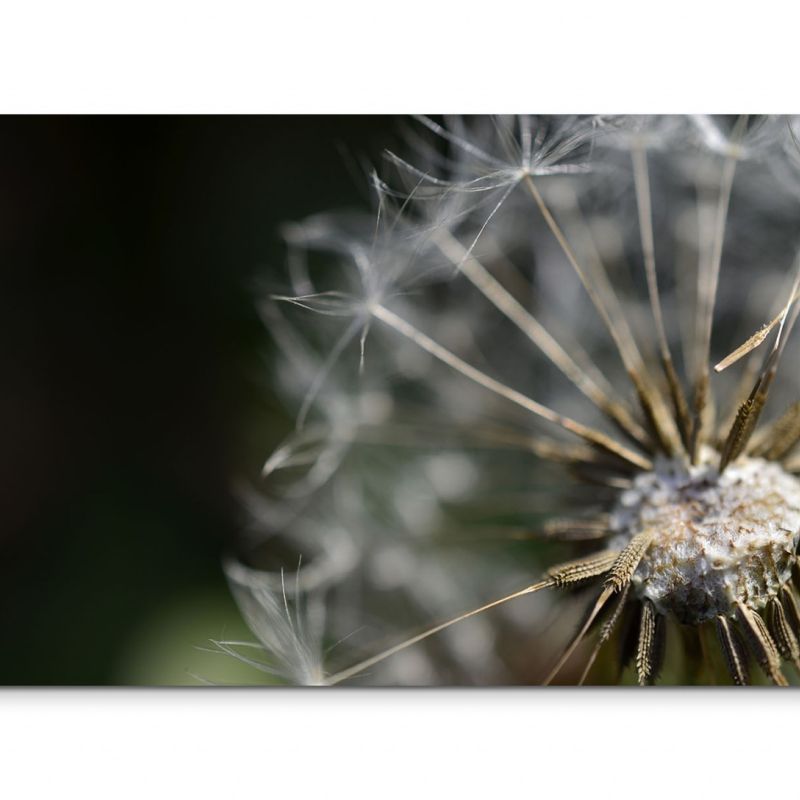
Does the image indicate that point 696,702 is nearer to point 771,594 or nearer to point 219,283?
point 771,594

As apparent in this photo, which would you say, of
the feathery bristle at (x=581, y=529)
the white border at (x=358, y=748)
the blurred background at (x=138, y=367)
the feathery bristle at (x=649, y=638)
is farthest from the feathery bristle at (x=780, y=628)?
the blurred background at (x=138, y=367)

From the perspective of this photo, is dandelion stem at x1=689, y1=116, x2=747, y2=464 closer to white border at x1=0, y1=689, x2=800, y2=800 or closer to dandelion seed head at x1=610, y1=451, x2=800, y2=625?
dandelion seed head at x1=610, y1=451, x2=800, y2=625

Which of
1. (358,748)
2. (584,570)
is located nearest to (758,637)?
(584,570)

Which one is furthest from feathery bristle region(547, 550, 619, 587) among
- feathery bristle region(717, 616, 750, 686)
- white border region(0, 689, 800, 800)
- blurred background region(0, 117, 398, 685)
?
blurred background region(0, 117, 398, 685)

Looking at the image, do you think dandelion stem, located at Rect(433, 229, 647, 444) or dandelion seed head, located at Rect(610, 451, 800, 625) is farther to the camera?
dandelion stem, located at Rect(433, 229, 647, 444)

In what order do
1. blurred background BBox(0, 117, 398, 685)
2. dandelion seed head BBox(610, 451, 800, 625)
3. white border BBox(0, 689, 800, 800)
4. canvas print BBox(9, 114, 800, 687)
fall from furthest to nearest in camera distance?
blurred background BBox(0, 117, 398, 685) → white border BBox(0, 689, 800, 800) → canvas print BBox(9, 114, 800, 687) → dandelion seed head BBox(610, 451, 800, 625)

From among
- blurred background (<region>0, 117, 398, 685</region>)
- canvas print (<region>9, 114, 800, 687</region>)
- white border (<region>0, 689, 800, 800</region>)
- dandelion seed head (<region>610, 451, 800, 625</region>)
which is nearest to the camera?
dandelion seed head (<region>610, 451, 800, 625</region>)

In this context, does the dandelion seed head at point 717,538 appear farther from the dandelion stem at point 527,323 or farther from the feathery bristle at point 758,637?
the dandelion stem at point 527,323

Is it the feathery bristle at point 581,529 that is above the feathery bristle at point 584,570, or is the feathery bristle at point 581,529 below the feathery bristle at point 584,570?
above
